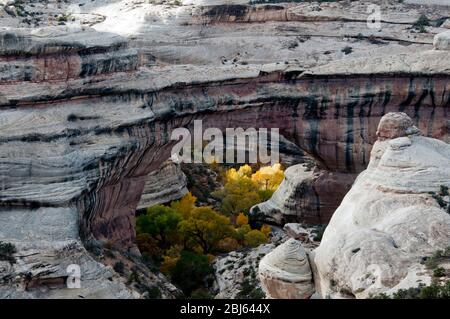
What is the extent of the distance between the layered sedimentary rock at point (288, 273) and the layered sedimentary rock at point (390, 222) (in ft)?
1.24

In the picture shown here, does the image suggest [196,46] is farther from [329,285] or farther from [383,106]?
[329,285]

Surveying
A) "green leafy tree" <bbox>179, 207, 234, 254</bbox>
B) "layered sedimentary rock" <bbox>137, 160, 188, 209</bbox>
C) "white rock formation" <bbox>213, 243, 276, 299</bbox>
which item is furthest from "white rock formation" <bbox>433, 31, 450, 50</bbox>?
"layered sedimentary rock" <bbox>137, 160, 188, 209</bbox>

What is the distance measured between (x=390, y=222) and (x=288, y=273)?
326 cm

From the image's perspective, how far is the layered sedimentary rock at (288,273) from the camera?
27094mm

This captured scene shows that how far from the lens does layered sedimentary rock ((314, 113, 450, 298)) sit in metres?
24.5

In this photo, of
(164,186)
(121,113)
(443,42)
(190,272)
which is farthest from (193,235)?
(443,42)

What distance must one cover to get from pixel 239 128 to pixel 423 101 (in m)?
9.00

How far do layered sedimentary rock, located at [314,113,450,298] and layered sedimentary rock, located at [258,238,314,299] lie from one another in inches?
14.9

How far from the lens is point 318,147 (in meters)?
45.8

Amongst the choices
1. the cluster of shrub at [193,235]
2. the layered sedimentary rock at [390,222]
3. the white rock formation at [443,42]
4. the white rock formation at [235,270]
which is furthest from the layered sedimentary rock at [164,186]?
the layered sedimentary rock at [390,222]

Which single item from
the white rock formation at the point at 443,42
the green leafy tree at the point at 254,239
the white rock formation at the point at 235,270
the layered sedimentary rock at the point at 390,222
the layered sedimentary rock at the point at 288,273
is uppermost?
the white rock formation at the point at 443,42

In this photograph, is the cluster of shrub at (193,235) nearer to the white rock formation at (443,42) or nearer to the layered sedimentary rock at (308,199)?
the layered sedimentary rock at (308,199)
